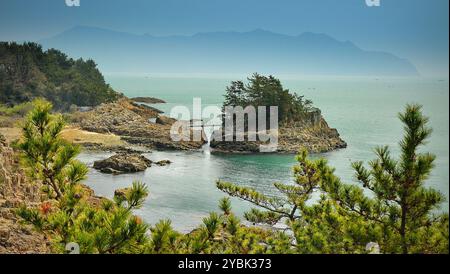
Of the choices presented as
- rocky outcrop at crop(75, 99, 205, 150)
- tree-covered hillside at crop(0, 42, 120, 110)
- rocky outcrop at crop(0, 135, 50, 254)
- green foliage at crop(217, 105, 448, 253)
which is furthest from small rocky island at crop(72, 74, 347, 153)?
rocky outcrop at crop(0, 135, 50, 254)

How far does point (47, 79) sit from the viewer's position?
9797 millimetres

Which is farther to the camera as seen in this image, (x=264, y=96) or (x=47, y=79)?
(x=47, y=79)

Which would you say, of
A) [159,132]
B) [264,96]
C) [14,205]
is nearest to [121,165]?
[159,132]

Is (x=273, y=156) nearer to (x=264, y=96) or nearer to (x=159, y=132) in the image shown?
(x=264, y=96)

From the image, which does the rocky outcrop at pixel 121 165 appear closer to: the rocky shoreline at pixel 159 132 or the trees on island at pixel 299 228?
the rocky shoreline at pixel 159 132

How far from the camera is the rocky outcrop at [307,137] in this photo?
21.0ft

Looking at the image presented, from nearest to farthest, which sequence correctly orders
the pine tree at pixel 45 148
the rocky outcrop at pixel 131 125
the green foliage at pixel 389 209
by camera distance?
the green foliage at pixel 389 209
the pine tree at pixel 45 148
the rocky outcrop at pixel 131 125

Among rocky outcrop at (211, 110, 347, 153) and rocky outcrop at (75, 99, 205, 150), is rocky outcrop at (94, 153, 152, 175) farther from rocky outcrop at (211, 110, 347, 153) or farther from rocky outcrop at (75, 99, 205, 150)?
rocky outcrop at (211, 110, 347, 153)

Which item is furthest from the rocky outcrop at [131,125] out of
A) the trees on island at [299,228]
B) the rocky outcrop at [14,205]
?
the trees on island at [299,228]

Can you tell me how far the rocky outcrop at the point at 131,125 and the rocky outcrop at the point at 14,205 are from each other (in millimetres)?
3372

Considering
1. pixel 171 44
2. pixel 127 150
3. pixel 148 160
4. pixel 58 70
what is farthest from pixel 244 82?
pixel 58 70

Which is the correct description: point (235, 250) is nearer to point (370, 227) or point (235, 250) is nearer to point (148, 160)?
point (370, 227)

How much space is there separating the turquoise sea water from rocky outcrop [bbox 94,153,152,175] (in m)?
0.19

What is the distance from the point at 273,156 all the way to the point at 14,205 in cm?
436
